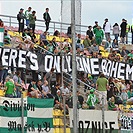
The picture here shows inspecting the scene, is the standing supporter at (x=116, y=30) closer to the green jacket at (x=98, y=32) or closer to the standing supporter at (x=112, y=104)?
the green jacket at (x=98, y=32)

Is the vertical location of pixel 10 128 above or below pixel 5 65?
below

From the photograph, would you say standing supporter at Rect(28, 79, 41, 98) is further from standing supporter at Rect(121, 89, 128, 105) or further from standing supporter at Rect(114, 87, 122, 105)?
standing supporter at Rect(121, 89, 128, 105)

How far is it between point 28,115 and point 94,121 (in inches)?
81.2

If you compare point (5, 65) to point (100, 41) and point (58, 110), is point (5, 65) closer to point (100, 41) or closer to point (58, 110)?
point (58, 110)

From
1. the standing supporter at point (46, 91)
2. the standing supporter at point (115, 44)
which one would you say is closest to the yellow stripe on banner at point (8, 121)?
the standing supporter at point (46, 91)

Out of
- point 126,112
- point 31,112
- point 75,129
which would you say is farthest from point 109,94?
point 75,129

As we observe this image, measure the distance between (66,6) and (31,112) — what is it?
468 cm

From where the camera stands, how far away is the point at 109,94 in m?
21.4

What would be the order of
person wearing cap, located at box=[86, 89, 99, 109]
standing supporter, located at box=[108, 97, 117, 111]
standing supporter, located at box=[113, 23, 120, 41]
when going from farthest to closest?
standing supporter, located at box=[113, 23, 120, 41] < standing supporter, located at box=[108, 97, 117, 111] < person wearing cap, located at box=[86, 89, 99, 109]

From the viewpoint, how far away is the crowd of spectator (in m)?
18.3

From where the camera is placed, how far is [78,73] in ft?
70.7

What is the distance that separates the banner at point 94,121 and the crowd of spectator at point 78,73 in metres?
0.50

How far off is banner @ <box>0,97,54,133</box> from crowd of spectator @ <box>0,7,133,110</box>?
2.29ft

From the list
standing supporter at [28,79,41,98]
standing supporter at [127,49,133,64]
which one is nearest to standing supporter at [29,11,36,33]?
standing supporter at [127,49,133,64]
